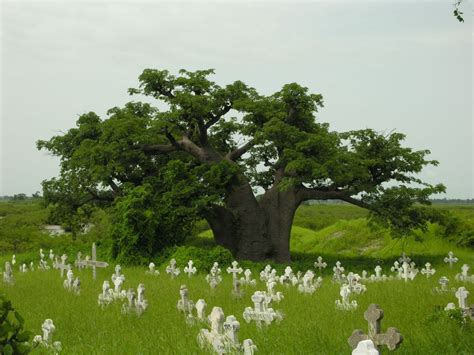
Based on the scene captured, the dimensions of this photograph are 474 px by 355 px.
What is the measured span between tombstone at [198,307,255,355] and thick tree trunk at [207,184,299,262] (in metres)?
17.5

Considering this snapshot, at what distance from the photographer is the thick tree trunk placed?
25094mm

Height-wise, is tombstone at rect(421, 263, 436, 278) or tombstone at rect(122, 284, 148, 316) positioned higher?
tombstone at rect(421, 263, 436, 278)

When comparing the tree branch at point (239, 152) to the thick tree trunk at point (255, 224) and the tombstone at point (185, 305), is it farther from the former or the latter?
the tombstone at point (185, 305)

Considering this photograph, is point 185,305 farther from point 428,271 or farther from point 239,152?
point 239,152

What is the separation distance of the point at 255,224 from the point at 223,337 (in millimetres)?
17861

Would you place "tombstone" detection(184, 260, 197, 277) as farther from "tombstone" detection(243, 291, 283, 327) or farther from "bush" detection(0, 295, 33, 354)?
"bush" detection(0, 295, 33, 354)

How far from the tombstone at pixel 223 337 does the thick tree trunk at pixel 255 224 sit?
17.5 m

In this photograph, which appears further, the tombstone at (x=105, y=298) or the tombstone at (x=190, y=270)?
the tombstone at (x=190, y=270)

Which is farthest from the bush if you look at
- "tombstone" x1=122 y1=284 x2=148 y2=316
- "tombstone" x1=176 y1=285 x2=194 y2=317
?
"tombstone" x1=122 y1=284 x2=148 y2=316

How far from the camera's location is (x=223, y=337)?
732 centimetres

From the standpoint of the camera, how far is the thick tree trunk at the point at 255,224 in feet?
82.3

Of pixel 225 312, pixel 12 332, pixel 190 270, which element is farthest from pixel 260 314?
pixel 190 270

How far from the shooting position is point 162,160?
28.0 meters

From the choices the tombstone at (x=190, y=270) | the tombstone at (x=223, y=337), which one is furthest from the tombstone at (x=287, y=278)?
the tombstone at (x=223, y=337)
